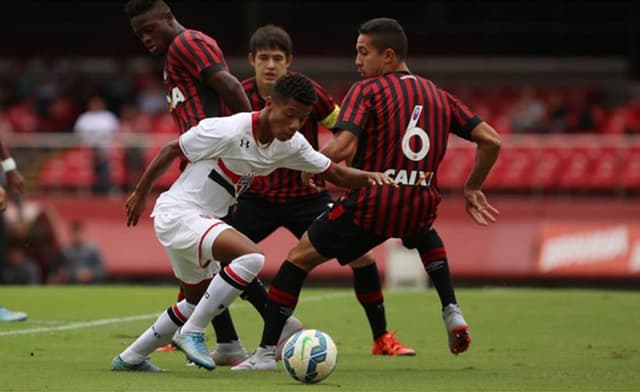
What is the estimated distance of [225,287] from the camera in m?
7.33

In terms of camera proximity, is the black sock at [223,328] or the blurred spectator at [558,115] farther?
the blurred spectator at [558,115]

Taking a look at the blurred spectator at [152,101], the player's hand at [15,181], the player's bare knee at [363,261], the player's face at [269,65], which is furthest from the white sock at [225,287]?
the blurred spectator at [152,101]

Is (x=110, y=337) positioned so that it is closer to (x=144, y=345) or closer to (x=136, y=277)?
(x=144, y=345)

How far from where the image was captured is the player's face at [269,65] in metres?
9.14

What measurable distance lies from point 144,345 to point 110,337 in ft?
7.89

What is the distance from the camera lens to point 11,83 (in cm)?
2961

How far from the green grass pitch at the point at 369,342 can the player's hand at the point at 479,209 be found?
35.3 inches

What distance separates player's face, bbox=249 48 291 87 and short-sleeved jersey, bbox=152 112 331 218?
1646mm

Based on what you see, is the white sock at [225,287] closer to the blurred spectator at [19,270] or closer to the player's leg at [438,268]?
the player's leg at [438,268]

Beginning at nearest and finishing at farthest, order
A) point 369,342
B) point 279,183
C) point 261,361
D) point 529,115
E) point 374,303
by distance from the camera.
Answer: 1. point 261,361
2. point 374,303
3. point 279,183
4. point 369,342
5. point 529,115

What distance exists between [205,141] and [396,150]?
4.26 ft

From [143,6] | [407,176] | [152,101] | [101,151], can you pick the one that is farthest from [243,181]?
[152,101]

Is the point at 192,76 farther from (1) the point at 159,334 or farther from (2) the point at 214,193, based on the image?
(1) the point at 159,334

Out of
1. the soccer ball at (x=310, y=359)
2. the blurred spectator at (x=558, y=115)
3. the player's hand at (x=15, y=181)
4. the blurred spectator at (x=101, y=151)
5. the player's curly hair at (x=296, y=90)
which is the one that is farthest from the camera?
the blurred spectator at (x=558, y=115)
